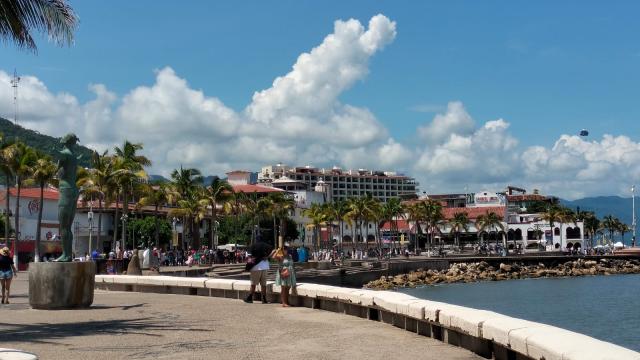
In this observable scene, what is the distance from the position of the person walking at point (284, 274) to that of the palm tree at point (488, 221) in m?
123

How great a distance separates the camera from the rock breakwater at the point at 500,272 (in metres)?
75.5

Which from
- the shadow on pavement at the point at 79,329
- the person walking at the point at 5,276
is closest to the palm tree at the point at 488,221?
the person walking at the point at 5,276

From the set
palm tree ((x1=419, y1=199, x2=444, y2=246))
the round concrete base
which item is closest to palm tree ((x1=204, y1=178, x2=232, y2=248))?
palm tree ((x1=419, y1=199, x2=444, y2=246))

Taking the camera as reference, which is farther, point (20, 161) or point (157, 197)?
point (157, 197)

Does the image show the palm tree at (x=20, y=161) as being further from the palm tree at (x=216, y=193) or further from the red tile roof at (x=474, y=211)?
the red tile roof at (x=474, y=211)

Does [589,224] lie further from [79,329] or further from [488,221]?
[79,329]

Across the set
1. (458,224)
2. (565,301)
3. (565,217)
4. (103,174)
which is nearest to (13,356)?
(103,174)

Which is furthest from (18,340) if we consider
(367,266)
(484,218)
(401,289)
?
(484,218)

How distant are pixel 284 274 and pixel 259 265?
1515 millimetres

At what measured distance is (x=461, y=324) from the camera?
33.4 feet

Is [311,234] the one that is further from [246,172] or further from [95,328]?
[95,328]

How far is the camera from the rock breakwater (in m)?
75.5

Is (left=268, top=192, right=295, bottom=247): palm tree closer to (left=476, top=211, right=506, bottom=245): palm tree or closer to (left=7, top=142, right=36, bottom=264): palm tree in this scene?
(left=476, top=211, right=506, bottom=245): palm tree

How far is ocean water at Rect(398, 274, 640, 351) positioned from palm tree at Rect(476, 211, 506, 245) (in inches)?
1959
